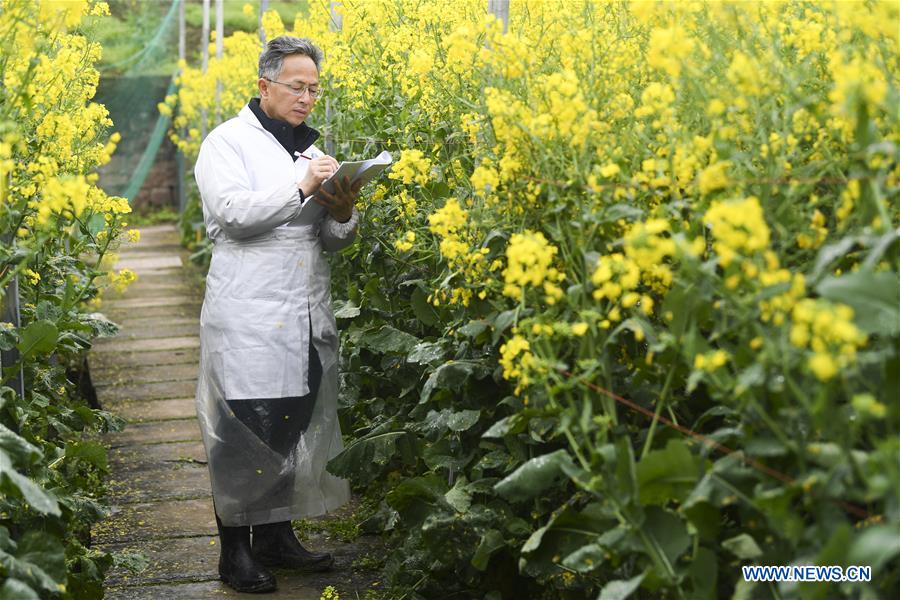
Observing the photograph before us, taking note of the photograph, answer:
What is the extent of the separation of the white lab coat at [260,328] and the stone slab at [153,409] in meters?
1.86

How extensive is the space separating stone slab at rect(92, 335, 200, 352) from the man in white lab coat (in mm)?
3069

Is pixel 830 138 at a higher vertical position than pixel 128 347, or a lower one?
higher

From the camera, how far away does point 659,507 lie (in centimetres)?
208

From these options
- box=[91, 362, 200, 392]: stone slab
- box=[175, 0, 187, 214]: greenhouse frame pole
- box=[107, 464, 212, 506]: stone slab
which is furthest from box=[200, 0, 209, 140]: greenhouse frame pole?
box=[107, 464, 212, 506]: stone slab

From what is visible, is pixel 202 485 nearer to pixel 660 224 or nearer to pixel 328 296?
pixel 328 296

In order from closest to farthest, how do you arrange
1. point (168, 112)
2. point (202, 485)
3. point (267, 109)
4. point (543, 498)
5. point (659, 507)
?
1. point (659, 507)
2. point (543, 498)
3. point (267, 109)
4. point (202, 485)
5. point (168, 112)

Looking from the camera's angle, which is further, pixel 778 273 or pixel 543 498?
pixel 543 498

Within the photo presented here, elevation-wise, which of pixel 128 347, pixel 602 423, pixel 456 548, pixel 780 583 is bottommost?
pixel 128 347

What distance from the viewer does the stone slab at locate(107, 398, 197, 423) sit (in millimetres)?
5527

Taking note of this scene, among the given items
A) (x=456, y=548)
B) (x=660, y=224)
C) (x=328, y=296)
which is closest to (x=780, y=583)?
(x=660, y=224)

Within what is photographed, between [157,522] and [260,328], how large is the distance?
105 cm

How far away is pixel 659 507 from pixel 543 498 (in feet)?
2.29

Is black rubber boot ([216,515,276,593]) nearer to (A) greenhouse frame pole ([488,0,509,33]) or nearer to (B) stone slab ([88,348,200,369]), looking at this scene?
(A) greenhouse frame pole ([488,0,509,33])

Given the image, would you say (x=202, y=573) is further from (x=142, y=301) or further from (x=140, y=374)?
(x=142, y=301)
